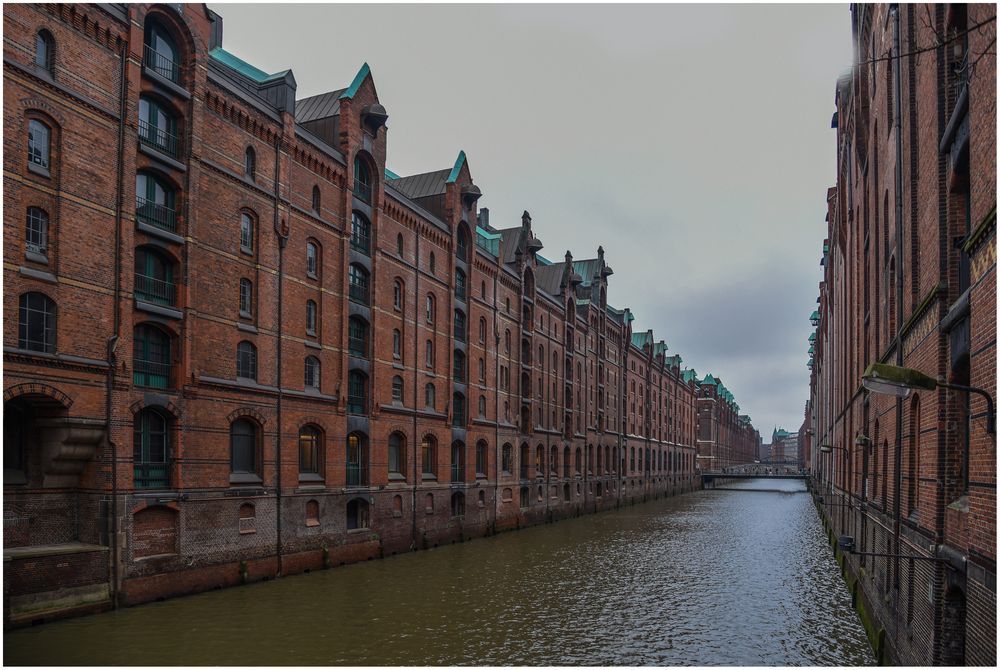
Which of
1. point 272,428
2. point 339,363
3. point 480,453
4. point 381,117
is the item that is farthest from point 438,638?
point 480,453

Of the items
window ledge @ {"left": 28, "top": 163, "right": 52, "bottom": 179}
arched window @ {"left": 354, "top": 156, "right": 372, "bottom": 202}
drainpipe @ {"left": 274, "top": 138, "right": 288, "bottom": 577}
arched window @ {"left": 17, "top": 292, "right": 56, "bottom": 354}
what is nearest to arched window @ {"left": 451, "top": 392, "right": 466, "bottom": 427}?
arched window @ {"left": 354, "top": 156, "right": 372, "bottom": 202}

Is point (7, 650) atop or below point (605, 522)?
atop

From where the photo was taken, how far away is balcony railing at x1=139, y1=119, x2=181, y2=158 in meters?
22.2

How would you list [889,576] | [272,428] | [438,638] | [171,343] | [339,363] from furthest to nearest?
[339,363] < [272,428] < [171,343] < [438,638] < [889,576]

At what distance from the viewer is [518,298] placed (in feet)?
157

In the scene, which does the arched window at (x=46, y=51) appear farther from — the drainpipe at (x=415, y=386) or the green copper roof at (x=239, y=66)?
the drainpipe at (x=415, y=386)

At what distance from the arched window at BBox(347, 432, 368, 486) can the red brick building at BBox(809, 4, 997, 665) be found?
18215 mm

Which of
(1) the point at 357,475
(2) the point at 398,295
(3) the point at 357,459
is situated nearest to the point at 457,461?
(3) the point at 357,459

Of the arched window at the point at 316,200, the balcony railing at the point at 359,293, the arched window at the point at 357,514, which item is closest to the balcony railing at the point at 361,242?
the balcony railing at the point at 359,293

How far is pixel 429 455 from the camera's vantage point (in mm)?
37000

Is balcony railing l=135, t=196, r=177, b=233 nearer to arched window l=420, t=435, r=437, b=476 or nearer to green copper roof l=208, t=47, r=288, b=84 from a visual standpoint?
green copper roof l=208, t=47, r=288, b=84

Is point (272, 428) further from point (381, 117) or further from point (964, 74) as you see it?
point (964, 74)

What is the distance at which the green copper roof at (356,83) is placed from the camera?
3083 cm

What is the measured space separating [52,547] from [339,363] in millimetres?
12415
